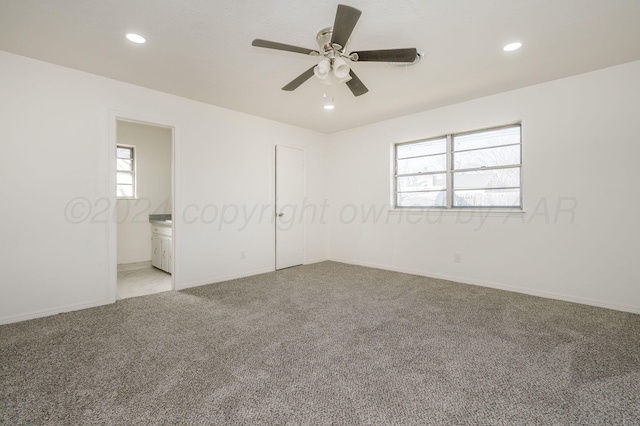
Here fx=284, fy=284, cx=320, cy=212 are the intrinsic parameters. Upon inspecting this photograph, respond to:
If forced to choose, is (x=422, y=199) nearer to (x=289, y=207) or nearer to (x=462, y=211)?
(x=462, y=211)

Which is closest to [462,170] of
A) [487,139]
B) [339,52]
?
[487,139]

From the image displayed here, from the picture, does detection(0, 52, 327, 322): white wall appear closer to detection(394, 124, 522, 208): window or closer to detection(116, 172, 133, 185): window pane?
detection(116, 172, 133, 185): window pane

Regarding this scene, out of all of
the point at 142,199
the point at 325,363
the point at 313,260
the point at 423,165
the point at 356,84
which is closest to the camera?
the point at 325,363

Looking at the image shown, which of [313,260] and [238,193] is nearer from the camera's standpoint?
[238,193]

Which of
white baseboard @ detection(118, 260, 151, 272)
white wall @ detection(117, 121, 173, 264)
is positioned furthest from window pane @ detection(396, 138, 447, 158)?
white baseboard @ detection(118, 260, 151, 272)

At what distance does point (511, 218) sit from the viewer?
3.80 metres

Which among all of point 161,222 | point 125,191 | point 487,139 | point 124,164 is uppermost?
point 487,139

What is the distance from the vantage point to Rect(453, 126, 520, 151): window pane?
388cm

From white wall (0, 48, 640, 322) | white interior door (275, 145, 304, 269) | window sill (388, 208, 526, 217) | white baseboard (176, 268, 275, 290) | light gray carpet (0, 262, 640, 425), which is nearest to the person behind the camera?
light gray carpet (0, 262, 640, 425)

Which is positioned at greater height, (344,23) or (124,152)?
(344,23)

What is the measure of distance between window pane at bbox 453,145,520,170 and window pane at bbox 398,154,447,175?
199mm

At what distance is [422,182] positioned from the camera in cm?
479

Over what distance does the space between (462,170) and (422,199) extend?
2.53 ft

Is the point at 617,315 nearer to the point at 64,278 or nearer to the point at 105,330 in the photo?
the point at 105,330
